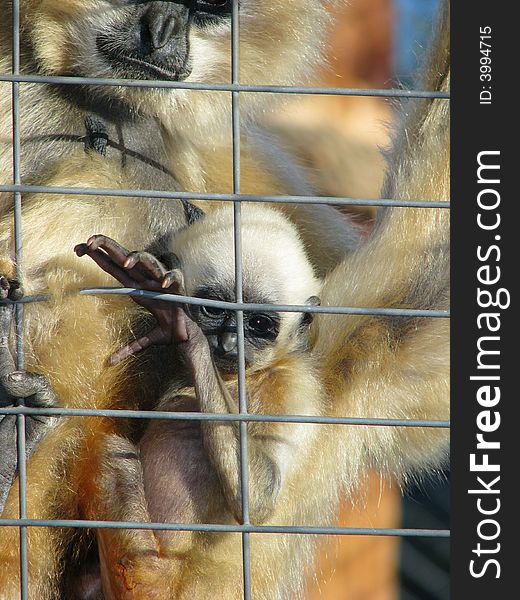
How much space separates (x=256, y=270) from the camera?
2.54m

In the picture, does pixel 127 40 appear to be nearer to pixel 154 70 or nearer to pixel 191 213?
pixel 154 70

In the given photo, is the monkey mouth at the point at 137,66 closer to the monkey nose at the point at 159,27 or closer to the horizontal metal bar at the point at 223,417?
the monkey nose at the point at 159,27

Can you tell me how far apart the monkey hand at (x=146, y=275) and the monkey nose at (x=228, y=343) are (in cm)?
31

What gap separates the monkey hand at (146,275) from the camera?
185 cm

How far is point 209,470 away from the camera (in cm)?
227

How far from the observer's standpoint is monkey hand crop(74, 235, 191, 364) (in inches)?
72.7

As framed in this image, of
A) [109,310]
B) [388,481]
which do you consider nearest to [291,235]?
[109,310]

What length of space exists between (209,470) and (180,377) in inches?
11.1

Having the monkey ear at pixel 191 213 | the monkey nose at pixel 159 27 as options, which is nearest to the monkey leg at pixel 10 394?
the monkey ear at pixel 191 213

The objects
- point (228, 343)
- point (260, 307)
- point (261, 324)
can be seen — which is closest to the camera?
point (260, 307)

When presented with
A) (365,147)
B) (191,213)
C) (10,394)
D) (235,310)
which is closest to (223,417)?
(235,310)

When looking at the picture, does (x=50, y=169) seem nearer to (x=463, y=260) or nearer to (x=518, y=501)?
(x=463, y=260)

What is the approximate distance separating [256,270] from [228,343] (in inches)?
11.1

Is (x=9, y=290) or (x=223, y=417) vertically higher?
(x=9, y=290)
